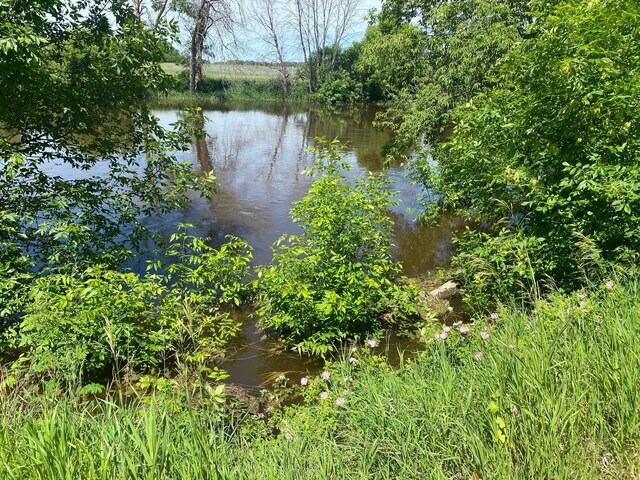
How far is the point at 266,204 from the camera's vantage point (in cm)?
1048

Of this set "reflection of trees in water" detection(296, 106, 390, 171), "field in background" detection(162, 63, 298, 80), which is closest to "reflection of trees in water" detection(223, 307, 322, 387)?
"reflection of trees in water" detection(296, 106, 390, 171)

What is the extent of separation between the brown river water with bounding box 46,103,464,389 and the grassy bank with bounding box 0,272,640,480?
5.40ft

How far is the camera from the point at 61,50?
5.34m

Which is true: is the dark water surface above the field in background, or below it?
below

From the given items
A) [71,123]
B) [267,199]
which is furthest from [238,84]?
[71,123]

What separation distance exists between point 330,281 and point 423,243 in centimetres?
433

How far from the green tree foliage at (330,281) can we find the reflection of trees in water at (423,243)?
2.37 meters

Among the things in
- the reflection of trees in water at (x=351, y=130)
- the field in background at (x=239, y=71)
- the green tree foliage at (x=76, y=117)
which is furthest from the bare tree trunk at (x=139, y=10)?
the field in background at (x=239, y=71)

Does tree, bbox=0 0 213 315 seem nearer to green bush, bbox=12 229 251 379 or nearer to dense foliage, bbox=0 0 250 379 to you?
dense foliage, bbox=0 0 250 379

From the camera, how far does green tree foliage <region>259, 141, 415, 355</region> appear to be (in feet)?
15.0

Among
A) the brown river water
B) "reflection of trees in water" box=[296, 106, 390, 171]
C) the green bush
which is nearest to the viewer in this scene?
the green bush

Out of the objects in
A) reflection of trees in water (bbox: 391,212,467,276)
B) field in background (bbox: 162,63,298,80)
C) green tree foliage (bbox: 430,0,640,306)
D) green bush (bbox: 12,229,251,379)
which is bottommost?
reflection of trees in water (bbox: 391,212,467,276)

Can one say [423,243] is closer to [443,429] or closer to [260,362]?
[260,362]

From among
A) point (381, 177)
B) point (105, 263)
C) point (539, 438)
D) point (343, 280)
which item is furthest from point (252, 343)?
point (539, 438)
